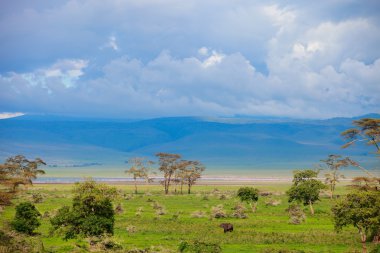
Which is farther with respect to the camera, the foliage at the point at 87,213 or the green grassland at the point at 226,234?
the green grassland at the point at 226,234

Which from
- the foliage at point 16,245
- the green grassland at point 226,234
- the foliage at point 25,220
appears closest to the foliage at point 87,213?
the green grassland at point 226,234

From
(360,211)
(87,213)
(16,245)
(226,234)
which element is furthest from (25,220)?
(360,211)

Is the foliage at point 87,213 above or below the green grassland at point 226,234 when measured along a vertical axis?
above

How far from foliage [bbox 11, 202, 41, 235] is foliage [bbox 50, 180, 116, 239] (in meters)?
7.48

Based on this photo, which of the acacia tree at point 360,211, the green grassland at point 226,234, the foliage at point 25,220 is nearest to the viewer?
the acacia tree at point 360,211

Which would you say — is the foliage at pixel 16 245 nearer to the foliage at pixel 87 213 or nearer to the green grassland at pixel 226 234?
the green grassland at pixel 226 234

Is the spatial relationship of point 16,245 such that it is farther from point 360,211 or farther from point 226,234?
point 360,211

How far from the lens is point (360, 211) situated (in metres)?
30.5

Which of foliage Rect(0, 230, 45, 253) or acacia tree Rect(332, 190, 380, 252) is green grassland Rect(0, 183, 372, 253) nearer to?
foliage Rect(0, 230, 45, 253)

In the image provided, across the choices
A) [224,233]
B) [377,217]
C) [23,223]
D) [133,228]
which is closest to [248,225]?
[224,233]

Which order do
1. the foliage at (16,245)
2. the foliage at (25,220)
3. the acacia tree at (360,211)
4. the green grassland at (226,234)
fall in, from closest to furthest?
the foliage at (16,245)
the acacia tree at (360,211)
the green grassland at (226,234)
the foliage at (25,220)

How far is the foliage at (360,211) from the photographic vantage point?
30500mm

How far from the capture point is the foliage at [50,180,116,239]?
3150 cm

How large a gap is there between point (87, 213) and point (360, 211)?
17507mm
